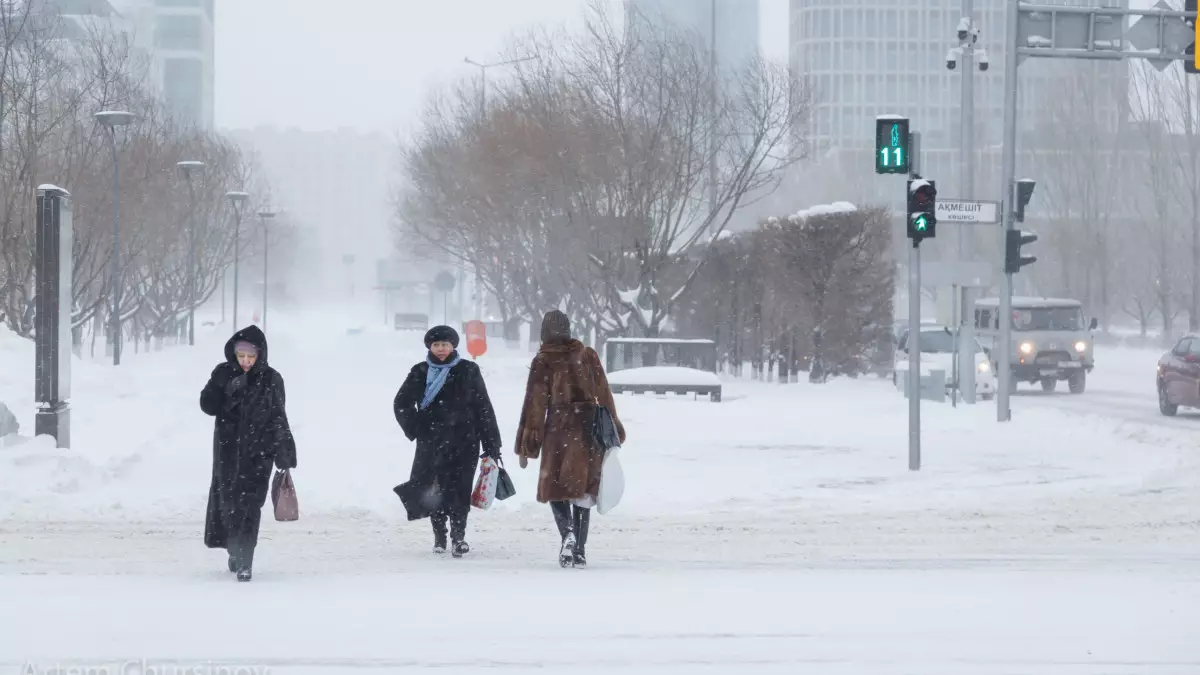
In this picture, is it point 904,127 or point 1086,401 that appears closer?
point 904,127

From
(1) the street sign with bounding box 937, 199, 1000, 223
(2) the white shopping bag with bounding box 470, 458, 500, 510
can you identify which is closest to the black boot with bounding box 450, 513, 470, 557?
(2) the white shopping bag with bounding box 470, 458, 500, 510

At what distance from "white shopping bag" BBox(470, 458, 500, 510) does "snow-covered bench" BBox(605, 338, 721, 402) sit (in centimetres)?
1811

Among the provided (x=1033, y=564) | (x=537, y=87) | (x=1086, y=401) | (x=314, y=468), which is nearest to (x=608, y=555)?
(x=1033, y=564)

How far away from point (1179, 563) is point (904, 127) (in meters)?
6.33

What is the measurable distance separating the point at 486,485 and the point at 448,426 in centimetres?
45

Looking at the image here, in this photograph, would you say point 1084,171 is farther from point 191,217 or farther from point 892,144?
point 892,144

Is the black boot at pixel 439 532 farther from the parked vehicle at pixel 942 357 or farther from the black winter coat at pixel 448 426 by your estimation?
the parked vehicle at pixel 942 357

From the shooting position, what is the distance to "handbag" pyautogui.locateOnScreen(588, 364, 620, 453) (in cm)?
975

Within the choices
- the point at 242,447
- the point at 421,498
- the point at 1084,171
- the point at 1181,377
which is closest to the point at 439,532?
the point at 421,498

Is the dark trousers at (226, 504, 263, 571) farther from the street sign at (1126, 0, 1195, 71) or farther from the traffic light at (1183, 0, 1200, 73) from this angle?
the street sign at (1126, 0, 1195, 71)

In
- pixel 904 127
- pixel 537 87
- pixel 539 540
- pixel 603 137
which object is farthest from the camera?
pixel 537 87

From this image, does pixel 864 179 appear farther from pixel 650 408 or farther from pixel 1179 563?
pixel 1179 563

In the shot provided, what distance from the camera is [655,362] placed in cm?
3328

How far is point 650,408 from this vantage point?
25.0 meters
